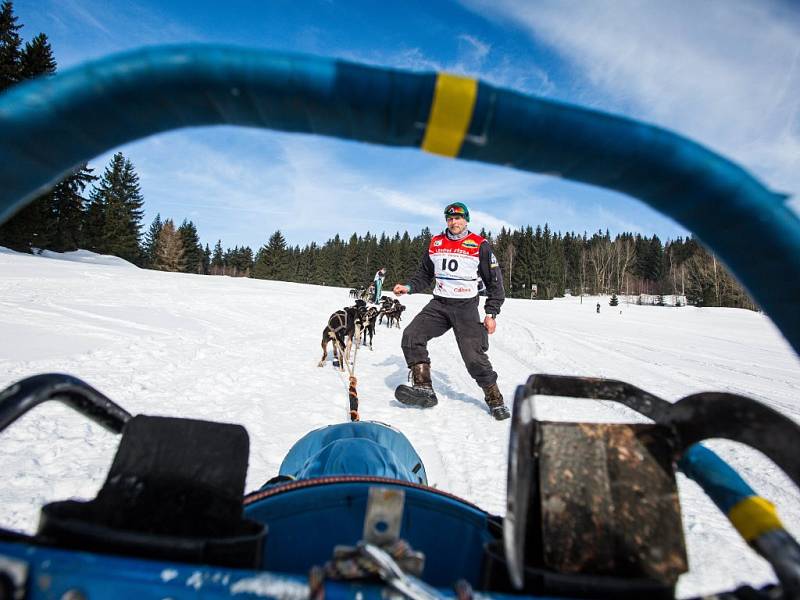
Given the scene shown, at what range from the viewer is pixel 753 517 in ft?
2.55

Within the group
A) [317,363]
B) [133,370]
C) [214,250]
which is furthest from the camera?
[214,250]

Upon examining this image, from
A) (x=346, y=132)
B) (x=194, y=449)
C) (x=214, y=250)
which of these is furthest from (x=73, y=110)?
(x=214, y=250)

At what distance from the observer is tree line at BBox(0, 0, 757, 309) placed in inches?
968

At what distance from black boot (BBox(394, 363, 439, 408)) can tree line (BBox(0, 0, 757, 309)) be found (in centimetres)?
2451

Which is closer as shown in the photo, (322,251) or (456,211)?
(456,211)

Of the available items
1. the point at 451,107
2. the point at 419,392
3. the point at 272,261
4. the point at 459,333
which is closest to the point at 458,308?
the point at 459,333

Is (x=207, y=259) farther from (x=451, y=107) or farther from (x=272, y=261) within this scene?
(x=451, y=107)

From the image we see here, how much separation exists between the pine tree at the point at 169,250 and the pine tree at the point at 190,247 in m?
4.37

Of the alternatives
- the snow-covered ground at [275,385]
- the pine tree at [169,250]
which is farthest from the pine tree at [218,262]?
the snow-covered ground at [275,385]

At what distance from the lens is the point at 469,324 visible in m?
4.28

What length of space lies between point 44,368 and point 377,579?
16.2ft

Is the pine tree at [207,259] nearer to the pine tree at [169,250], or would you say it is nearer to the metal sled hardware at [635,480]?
the pine tree at [169,250]

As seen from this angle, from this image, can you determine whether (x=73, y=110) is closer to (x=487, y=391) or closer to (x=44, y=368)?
(x=487, y=391)

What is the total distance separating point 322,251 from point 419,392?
8061 centimetres
